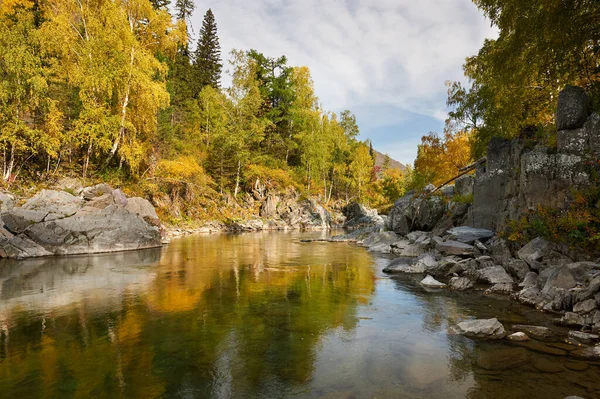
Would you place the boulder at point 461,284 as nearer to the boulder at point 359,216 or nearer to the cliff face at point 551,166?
the cliff face at point 551,166

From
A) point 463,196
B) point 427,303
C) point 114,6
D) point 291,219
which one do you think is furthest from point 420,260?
point 291,219

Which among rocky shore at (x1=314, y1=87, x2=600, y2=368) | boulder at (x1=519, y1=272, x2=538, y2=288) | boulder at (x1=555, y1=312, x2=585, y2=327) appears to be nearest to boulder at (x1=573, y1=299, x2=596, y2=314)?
rocky shore at (x1=314, y1=87, x2=600, y2=368)

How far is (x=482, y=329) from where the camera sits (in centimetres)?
618

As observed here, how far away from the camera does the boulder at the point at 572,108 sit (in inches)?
397

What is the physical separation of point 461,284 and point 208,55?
2200 inches

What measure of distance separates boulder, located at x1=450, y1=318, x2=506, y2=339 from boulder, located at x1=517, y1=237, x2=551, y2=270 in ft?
15.4

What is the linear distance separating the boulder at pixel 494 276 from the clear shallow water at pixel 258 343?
1.75 m

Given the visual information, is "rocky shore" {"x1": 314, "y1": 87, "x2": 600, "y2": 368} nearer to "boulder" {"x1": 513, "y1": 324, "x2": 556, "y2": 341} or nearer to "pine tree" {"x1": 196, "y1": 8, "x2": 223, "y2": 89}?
"boulder" {"x1": 513, "y1": 324, "x2": 556, "y2": 341}

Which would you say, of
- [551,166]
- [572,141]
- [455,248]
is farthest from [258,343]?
[572,141]

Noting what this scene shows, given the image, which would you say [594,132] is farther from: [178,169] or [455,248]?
[178,169]

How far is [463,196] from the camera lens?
62.5ft

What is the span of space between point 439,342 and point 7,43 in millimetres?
26704

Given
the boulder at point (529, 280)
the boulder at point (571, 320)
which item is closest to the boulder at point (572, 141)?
the boulder at point (529, 280)

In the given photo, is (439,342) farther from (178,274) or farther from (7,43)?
(7,43)
